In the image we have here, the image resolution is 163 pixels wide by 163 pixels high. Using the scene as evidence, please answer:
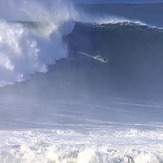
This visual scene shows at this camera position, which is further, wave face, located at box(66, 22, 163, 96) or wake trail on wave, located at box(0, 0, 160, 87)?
wave face, located at box(66, 22, 163, 96)

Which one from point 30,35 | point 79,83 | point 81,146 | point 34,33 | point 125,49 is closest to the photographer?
point 81,146

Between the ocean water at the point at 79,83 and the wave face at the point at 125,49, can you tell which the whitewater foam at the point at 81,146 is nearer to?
the ocean water at the point at 79,83

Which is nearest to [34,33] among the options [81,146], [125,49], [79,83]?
[125,49]

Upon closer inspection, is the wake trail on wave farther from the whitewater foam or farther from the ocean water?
the whitewater foam

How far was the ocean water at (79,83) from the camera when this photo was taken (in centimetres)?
1182

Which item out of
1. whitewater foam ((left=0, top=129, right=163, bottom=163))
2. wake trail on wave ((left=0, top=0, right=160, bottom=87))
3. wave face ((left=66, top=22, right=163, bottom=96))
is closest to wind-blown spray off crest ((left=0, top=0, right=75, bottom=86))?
wake trail on wave ((left=0, top=0, right=160, bottom=87))

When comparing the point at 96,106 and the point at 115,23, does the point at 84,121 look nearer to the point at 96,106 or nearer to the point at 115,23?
the point at 96,106

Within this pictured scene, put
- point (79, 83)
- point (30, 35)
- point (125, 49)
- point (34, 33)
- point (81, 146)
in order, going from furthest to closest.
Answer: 1. point (125, 49)
2. point (34, 33)
3. point (30, 35)
4. point (79, 83)
5. point (81, 146)

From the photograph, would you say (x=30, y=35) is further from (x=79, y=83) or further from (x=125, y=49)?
(x=125, y=49)

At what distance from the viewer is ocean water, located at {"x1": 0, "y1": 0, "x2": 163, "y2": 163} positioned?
11.8 m

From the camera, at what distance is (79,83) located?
17.2 m

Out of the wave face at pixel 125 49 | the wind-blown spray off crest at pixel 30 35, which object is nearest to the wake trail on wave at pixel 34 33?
the wind-blown spray off crest at pixel 30 35

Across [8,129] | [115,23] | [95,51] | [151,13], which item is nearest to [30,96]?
[8,129]

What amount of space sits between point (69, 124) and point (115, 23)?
35.8 feet
